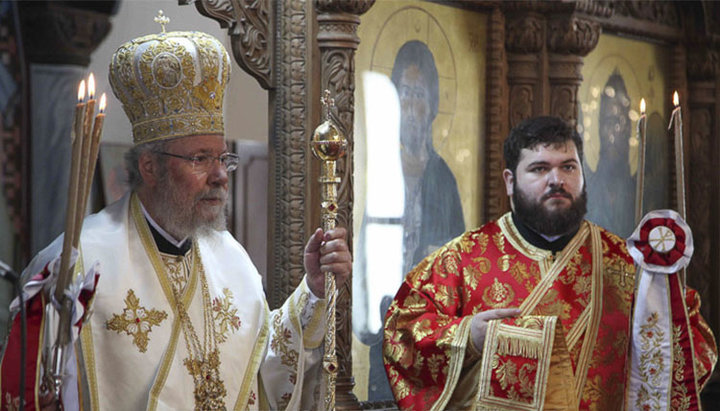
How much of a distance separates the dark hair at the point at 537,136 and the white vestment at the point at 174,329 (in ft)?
3.80

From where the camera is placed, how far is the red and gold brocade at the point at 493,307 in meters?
4.28

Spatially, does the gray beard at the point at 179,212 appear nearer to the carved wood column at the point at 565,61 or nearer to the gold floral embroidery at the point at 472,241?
the gold floral embroidery at the point at 472,241

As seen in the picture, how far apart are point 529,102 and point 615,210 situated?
3.94ft

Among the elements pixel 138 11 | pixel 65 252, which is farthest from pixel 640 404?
pixel 138 11

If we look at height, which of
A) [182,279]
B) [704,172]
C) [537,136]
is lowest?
[182,279]

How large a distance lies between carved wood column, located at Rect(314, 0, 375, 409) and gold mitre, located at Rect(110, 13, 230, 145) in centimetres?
81

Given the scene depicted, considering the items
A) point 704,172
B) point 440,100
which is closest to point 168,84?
point 440,100

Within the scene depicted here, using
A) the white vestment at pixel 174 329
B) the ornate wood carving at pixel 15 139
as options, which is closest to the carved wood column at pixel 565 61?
the white vestment at pixel 174 329

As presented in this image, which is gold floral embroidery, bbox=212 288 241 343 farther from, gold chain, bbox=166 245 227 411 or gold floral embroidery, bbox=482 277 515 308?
gold floral embroidery, bbox=482 277 515 308

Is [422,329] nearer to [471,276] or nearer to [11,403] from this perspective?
[471,276]

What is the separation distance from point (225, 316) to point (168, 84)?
0.76 metres

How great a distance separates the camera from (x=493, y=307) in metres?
4.39

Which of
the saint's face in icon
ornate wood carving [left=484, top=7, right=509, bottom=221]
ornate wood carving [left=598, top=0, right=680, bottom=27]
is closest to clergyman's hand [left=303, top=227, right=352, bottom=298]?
the saint's face in icon

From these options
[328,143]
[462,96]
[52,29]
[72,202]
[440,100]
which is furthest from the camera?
[462,96]
